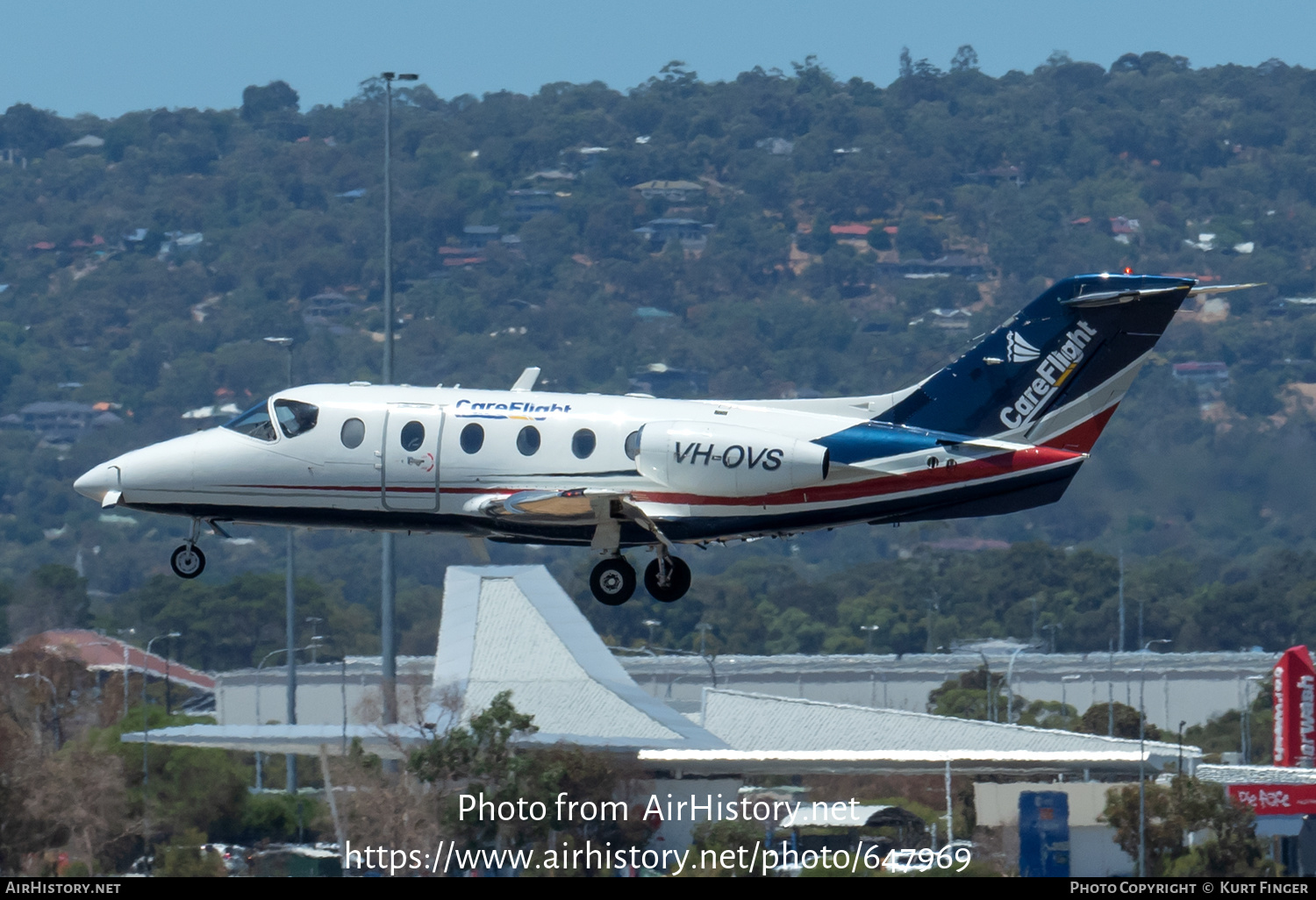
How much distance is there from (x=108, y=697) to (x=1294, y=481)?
9460 cm

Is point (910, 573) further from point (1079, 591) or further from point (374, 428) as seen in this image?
point (374, 428)

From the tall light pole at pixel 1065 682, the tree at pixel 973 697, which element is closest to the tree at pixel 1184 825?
the tree at pixel 973 697

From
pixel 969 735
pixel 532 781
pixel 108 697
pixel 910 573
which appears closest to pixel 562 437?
pixel 532 781

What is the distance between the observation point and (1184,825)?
64125mm

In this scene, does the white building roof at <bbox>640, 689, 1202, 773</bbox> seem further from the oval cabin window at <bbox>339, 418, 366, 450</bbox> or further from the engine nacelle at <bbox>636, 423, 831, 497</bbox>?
the oval cabin window at <bbox>339, 418, 366, 450</bbox>

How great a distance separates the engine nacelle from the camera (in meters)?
37.8

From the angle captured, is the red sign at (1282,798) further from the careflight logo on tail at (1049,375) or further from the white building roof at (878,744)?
the careflight logo on tail at (1049,375)

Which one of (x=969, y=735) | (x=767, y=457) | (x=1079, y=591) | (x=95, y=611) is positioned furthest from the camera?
(x=1079, y=591)

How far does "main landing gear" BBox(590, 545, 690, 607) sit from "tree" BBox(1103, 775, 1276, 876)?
29.1m

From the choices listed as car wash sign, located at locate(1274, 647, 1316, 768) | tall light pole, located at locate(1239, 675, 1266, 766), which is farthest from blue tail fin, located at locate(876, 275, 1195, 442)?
tall light pole, located at locate(1239, 675, 1266, 766)

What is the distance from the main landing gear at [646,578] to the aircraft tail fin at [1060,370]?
463cm

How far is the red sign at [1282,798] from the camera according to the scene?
227 feet

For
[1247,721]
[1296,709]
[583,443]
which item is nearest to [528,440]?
[583,443]

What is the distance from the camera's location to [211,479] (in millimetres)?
40375
